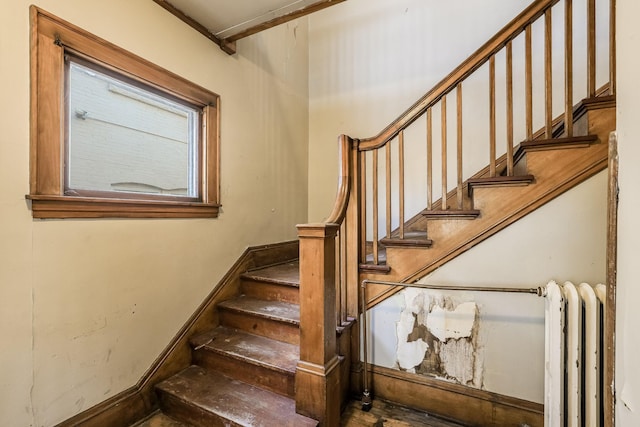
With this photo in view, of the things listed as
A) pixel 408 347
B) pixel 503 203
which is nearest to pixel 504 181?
pixel 503 203

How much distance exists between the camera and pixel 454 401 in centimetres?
167

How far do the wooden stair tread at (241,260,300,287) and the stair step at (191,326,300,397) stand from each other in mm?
411

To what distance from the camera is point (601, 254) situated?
1396 mm

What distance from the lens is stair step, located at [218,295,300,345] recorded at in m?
1.92

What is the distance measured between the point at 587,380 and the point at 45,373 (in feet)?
8.17

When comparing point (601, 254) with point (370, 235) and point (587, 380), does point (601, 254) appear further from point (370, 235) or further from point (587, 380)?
point (370, 235)

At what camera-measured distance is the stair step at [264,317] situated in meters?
1.92

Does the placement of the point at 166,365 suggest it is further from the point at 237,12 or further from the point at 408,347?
the point at 237,12

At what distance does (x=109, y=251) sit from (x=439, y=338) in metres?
1.98

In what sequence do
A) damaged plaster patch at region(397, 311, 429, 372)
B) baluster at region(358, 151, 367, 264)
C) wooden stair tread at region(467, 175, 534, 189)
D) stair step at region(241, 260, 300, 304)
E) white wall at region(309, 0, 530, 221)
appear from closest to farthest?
wooden stair tread at region(467, 175, 534, 189)
damaged plaster patch at region(397, 311, 429, 372)
baluster at region(358, 151, 367, 264)
stair step at region(241, 260, 300, 304)
white wall at region(309, 0, 530, 221)

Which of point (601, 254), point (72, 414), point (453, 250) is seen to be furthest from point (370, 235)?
point (72, 414)
